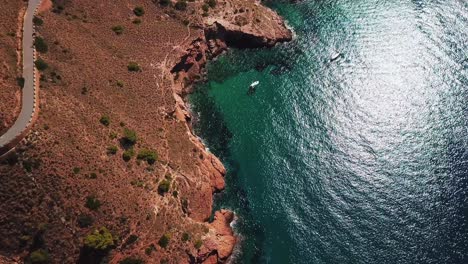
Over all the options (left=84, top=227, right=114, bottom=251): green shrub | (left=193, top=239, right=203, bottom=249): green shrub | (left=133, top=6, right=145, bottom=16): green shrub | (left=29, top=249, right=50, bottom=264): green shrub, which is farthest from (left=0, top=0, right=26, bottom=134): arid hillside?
(left=193, top=239, right=203, bottom=249): green shrub

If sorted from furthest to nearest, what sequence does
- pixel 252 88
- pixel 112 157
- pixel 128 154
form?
pixel 252 88 < pixel 128 154 < pixel 112 157

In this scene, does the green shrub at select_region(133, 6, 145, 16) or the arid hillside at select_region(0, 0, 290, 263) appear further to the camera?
the green shrub at select_region(133, 6, 145, 16)

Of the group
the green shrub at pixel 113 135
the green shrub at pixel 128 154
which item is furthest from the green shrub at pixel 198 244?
the green shrub at pixel 113 135

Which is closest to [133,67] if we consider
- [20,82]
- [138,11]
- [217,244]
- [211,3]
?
[138,11]

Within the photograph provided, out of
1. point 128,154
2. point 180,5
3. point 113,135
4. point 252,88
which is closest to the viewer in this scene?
point 128,154

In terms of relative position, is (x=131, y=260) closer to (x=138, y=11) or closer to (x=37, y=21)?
(x=37, y=21)

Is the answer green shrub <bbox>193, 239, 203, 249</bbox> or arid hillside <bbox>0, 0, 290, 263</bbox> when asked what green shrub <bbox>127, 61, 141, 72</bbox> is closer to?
arid hillside <bbox>0, 0, 290, 263</bbox>
